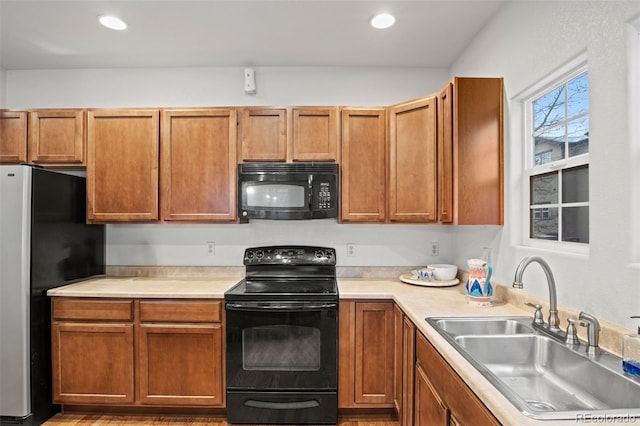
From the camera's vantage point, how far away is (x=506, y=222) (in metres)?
1.99

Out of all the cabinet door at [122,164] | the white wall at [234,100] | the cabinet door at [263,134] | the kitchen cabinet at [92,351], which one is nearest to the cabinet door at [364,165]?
the white wall at [234,100]

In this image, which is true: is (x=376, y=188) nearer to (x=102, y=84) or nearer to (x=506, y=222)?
(x=506, y=222)

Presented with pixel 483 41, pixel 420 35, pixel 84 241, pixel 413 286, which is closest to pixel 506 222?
pixel 413 286

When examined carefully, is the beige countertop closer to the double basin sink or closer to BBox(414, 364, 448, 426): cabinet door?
the double basin sink

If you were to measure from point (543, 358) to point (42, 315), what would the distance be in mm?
2917

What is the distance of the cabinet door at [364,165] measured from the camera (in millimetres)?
2537

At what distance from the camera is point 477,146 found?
1.98 m

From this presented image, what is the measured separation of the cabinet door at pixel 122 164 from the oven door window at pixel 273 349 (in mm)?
1190

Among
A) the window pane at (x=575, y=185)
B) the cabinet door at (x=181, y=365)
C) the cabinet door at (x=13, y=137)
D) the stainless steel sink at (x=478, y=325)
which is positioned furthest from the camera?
the cabinet door at (x=13, y=137)

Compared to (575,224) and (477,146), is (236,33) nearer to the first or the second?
(477,146)

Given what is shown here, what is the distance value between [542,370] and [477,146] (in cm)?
120

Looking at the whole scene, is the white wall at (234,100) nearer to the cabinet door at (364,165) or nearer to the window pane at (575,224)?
the cabinet door at (364,165)

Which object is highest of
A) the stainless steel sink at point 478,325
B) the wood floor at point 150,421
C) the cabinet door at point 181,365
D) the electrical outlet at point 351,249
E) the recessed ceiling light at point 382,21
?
the recessed ceiling light at point 382,21

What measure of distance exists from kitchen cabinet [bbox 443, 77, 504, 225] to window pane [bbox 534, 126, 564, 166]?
188mm
